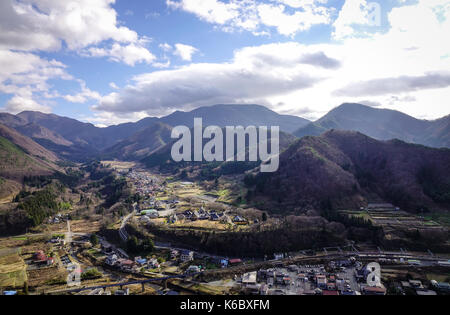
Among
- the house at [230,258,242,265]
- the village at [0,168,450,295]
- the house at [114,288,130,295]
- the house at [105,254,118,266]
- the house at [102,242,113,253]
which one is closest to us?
the house at [114,288,130,295]

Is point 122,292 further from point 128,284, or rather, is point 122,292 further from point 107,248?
point 107,248

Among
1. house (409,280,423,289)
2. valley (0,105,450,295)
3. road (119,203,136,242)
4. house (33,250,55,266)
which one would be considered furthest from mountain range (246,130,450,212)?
house (33,250,55,266)

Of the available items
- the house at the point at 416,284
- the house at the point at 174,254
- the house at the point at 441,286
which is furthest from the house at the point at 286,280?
the house at the point at 174,254

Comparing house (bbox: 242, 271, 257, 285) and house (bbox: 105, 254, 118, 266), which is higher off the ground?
house (bbox: 242, 271, 257, 285)

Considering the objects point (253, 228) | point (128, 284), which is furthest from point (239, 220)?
point (128, 284)

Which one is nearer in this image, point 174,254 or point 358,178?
point 174,254

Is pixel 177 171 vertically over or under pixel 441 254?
over

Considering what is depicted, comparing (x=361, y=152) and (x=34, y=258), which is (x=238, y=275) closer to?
(x=34, y=258)

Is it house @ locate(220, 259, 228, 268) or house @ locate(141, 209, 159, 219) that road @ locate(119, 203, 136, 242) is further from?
house @ locate(220, 259, 228, 268)

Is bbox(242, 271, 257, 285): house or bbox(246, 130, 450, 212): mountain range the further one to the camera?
bbox(246, 130, 450, 212): mountain range

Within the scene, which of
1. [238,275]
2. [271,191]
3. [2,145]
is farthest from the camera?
[2,145]
